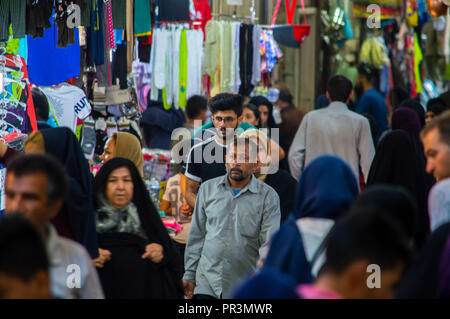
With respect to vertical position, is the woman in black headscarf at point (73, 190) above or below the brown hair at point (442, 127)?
below

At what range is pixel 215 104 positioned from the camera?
6332mm

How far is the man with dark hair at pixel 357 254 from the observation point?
267 centimetres

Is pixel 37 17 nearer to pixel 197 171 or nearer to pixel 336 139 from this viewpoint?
pixel 197 171

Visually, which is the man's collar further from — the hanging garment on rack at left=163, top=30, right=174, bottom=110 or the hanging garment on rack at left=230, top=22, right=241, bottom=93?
the hanging garment on rack at left=163, top=30, right=174, bottom=110

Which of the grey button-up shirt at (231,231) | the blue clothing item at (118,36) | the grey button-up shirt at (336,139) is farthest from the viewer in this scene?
the blue clothing item at (118,36)

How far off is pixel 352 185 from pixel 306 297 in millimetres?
956

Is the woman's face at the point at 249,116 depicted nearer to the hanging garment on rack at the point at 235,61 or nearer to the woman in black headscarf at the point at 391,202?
the hanging garment on rack at the point at 235,61

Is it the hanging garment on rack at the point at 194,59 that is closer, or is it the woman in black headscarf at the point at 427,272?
the woman in black headscarf at the point at 427,272

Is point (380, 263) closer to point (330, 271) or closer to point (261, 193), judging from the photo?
point (330, 271)

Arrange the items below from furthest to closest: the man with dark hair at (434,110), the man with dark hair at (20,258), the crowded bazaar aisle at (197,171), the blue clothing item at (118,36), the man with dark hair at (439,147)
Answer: the man with dark hair at (434,110)
the blue clothing item at (118,36)
the man with dark hair at (439,147)
the crowded bazaar aisle at (197,171)
the man with dark hair at (20,258)

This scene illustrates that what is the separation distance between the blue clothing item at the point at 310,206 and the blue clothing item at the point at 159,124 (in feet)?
23.6

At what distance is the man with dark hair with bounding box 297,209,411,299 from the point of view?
267 centimetres

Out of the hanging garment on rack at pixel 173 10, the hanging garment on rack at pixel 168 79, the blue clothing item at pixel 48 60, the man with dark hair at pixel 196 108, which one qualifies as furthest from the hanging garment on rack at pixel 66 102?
the hanging garment on rack at pixel 168 79

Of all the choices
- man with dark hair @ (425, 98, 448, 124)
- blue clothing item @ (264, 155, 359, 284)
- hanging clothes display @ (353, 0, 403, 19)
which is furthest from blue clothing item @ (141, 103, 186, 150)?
blue clothing item @ (264, 155, 359, 284)
